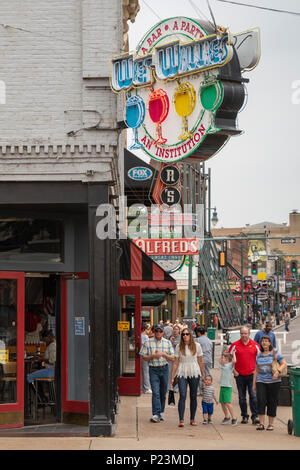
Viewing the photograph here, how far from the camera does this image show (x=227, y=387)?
559 inches

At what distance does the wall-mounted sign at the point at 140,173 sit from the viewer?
28.0 m

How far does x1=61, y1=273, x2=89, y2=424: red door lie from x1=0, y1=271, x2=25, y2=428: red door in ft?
3.26

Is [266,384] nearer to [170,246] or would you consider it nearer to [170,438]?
[170,438]

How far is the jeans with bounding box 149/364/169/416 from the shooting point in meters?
14.2

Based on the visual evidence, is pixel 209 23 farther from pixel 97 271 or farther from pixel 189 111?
pixel 97 271

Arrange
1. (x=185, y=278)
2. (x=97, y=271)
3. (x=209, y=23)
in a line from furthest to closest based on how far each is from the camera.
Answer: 1. (x=185, y=278)
2. (x=209, y=23)
3. (x=97, y=271)

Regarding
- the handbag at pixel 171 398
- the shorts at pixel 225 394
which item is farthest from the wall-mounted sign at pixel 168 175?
the shorts at pixel 225 394

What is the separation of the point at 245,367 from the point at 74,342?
3182 mm

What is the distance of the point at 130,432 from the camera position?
12.8 meters

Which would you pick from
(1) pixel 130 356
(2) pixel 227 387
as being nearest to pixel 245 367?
(2) pixel 227 387

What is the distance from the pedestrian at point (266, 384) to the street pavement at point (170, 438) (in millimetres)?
309

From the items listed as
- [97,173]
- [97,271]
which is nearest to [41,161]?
[97,173]

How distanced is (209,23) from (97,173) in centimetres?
332
